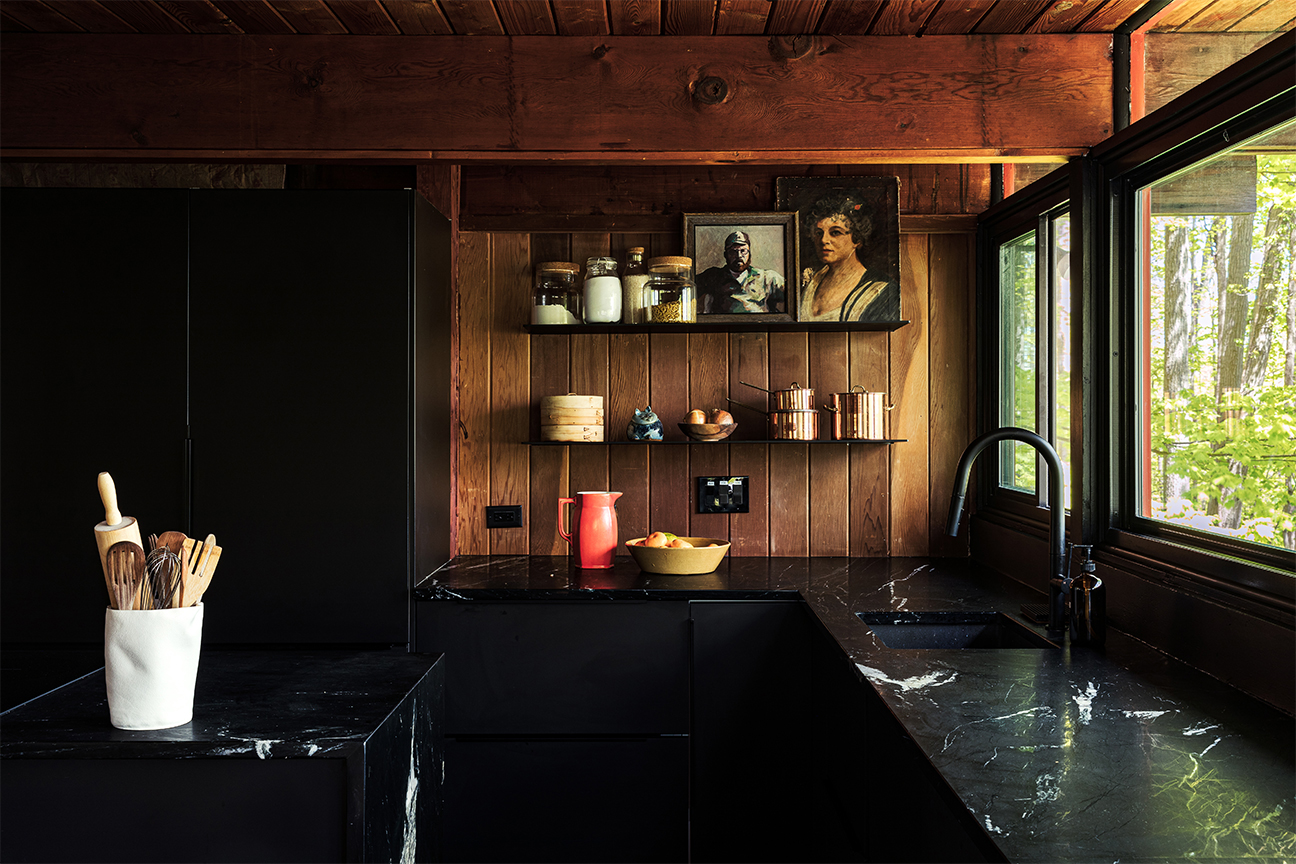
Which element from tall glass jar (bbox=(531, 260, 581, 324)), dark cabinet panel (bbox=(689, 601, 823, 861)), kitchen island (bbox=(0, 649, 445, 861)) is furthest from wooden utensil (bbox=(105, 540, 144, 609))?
tall glass jar (bbox=(531, 260, 581, 324))

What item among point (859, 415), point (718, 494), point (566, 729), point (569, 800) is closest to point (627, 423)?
point (718, 494)

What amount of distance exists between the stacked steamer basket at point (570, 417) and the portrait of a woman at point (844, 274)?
72 cm

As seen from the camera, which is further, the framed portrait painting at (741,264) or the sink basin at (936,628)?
the framed portrait painting at (741,264)

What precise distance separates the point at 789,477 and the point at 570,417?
727 millimetres

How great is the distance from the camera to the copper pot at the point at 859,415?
2.61 metres

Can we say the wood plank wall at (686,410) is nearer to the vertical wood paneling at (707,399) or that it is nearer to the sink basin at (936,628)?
the vertical wood paneling at (707,399)

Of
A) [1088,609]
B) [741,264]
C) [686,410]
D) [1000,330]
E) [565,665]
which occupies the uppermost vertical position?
[741,264]

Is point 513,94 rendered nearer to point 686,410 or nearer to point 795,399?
point 686,410

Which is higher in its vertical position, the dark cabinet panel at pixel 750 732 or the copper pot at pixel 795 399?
the copper pot at pixel 795 399

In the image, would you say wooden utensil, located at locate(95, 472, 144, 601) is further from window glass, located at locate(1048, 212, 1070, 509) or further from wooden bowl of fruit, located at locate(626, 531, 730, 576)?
window glass, located at locate(1048, 212, 1070, 509)

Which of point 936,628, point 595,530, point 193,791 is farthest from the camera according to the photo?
point 595,530

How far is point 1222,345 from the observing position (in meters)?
1.56

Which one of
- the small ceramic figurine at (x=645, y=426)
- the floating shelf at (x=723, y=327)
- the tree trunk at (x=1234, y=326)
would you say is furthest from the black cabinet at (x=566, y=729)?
the tree trunk at (x=1234, y=326)

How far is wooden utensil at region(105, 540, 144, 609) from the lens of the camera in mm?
1163
